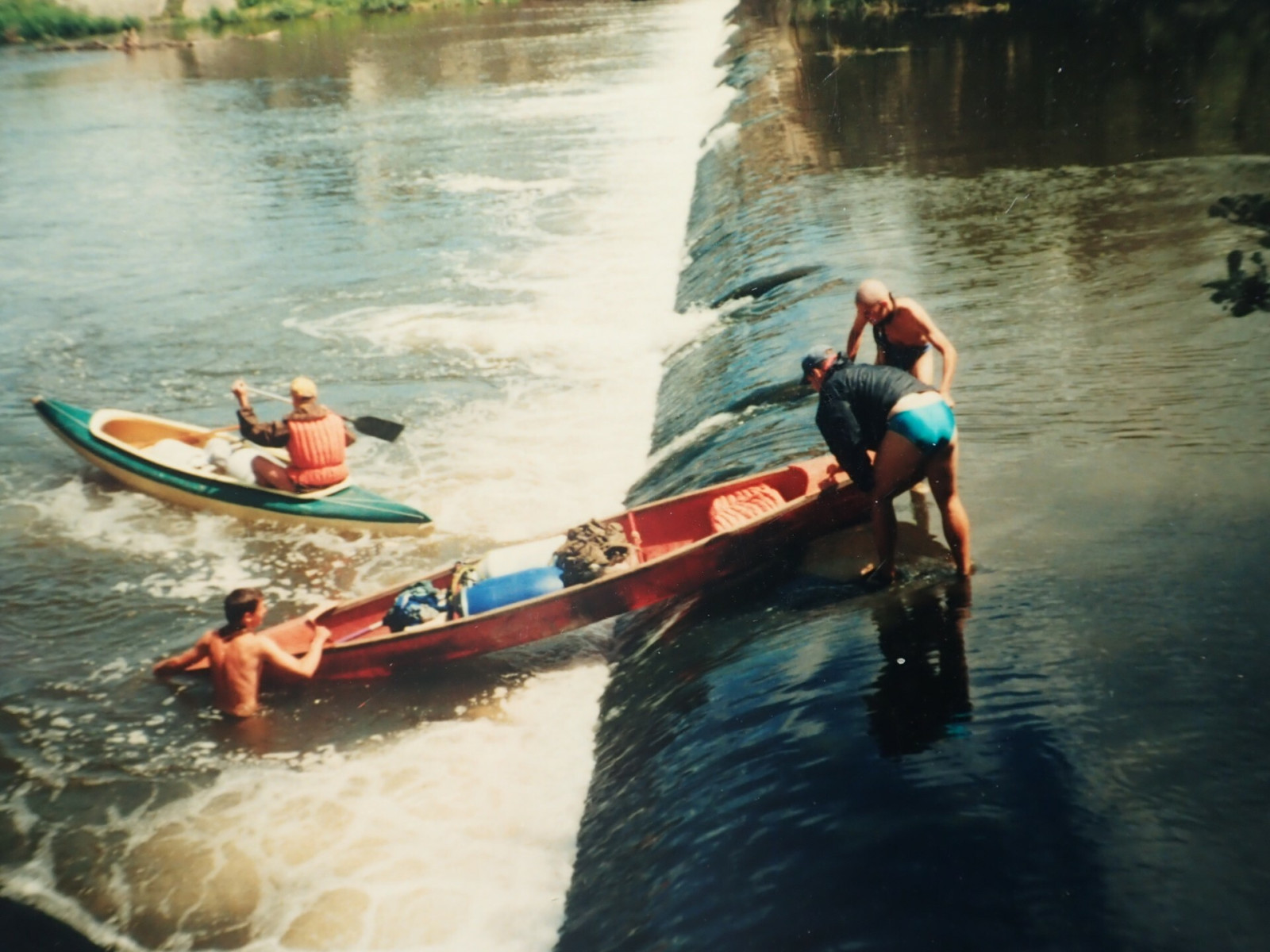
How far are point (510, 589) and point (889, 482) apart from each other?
9.02 ft

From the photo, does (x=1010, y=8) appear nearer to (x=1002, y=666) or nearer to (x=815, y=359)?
(x=815, y=359)

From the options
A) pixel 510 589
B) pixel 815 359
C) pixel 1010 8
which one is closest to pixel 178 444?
pixel 510 589

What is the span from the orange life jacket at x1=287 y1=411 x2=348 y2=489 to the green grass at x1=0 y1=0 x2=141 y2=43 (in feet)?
227

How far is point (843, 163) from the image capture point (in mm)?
17000

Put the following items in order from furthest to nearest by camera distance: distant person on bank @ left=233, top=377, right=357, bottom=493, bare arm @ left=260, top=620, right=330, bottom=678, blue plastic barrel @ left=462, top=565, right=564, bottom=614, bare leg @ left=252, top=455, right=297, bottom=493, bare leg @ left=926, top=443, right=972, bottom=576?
bare leg @ left=252, top=455, right=297, bottom=493
distant person on bank @ left=233, top=377, right=357, bottom=493
blue plastic barrel @ left=462, top=565, right=564, bottom=614
bare arm @ left=260, top=620, right=330, bottom=678
bare leg @ left=926, top=443, right=972, bottom=576

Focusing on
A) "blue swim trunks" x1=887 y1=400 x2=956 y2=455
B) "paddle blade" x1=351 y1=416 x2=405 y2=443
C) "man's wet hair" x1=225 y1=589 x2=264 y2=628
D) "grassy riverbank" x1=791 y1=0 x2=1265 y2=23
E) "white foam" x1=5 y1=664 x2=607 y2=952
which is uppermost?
"grassy riverbank" x1=791 y1=0 x2=1265 y2=23

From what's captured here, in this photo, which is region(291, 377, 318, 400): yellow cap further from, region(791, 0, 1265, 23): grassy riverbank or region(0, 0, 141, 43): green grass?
region(0, 0, 141, 43): green grass

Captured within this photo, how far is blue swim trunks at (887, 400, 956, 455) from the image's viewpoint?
5.46 m

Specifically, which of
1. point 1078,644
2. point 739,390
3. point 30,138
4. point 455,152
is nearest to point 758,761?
point 1078,644

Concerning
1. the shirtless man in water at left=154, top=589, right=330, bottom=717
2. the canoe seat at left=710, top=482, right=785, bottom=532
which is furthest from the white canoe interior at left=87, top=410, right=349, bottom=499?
the canoe seat at left=710, top=482, right=785, bottom=532

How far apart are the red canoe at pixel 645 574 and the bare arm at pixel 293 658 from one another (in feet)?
0.33

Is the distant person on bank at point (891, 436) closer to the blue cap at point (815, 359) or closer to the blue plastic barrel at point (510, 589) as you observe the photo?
the blue cap at point (815, 359)

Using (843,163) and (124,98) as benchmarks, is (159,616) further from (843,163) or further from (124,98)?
(124,98)

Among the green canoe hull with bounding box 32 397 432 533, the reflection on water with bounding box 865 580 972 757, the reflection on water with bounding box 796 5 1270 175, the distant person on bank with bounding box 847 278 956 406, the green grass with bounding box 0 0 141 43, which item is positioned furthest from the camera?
the green grass with bounding box 0 0 141 43
